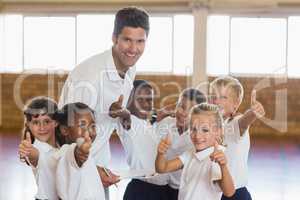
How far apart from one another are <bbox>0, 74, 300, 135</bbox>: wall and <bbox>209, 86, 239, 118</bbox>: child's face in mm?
6238

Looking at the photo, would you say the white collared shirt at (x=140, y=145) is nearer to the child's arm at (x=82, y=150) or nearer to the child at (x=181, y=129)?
the child at (x=181, y=129)

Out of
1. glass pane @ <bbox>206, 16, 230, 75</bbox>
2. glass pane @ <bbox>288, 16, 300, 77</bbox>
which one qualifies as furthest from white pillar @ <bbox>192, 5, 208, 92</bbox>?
glass pane @ <bbox>288, 16, 300, 77</bbox>

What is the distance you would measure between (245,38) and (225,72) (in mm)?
710

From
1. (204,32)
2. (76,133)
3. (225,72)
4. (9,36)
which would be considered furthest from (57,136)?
(9,36)

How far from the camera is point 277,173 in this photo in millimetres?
5555

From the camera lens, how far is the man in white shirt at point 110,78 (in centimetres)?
174

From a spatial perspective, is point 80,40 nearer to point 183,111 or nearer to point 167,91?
point 167,91

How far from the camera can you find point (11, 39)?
353 inches

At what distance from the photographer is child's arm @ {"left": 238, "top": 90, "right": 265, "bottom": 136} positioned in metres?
1.77

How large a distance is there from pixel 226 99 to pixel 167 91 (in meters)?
6.86

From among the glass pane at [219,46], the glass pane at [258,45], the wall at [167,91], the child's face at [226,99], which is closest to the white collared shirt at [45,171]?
the child's face at [226,99]

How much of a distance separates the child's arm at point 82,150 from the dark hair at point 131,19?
439 millimetres

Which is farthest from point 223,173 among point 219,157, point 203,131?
point 203,131

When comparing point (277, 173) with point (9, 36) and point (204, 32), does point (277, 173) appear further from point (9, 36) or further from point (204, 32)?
point (9, 36)
